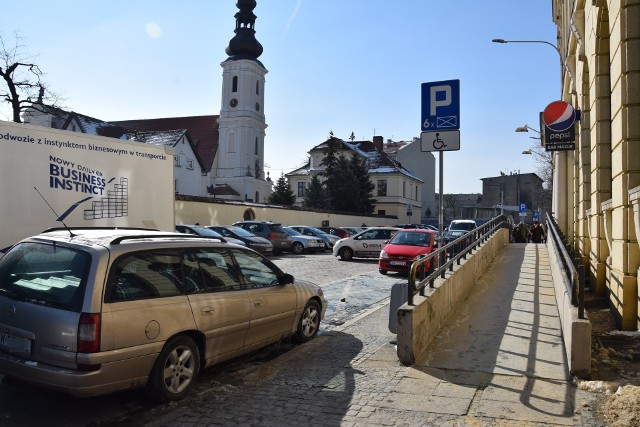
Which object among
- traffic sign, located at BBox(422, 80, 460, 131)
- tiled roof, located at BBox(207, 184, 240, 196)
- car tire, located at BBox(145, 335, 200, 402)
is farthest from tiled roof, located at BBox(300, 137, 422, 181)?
car tire, located at BBox(145, 335, 200, 402)

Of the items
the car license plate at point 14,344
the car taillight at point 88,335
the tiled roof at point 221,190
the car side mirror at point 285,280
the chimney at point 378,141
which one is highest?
the chimney at point 378,141

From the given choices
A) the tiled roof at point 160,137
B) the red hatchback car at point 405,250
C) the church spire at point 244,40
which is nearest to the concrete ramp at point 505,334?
the red hatchback car at point 405,250

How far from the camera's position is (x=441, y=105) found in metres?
7.85

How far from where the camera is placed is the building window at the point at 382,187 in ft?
232

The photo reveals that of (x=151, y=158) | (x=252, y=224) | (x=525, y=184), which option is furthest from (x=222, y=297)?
(x=525, y=184)

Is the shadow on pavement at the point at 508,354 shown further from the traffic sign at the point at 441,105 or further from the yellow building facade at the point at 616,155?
the traffic sign at the point at 441,105

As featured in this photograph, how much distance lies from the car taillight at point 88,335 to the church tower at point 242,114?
6744 centimetres

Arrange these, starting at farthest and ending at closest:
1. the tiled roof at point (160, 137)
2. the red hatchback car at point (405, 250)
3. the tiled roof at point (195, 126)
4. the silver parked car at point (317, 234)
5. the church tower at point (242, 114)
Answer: the tiled roof at point (195, 126), the church tower at point (242, 114), the tiled roof at point (160, 137), the silver parked car at point (317, 234), the red hatchback car at point (405, 250)

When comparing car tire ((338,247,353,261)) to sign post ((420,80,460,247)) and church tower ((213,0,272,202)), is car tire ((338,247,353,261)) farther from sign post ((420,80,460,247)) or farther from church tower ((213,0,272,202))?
church tower ((213,0,272,202))

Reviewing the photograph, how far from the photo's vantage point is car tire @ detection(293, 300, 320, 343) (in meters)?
7.26

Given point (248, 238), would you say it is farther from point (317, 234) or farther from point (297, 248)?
point (317, 234)

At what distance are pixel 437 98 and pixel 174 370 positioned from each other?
5.19 m

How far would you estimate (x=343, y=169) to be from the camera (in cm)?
5956

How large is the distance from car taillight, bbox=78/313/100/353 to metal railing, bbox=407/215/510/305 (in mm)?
3280
